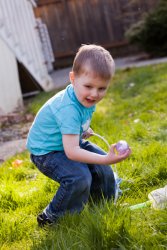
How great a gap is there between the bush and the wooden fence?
1965mm

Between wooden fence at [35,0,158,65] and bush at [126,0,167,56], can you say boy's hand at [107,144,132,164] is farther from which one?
wooden fence at [35,0,158,65]

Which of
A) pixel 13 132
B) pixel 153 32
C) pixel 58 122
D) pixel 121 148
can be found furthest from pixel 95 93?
pixel 153 32

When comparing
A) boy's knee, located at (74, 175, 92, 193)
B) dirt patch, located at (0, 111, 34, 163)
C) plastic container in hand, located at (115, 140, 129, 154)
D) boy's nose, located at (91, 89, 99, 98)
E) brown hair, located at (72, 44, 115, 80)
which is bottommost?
dirt patch, located at (0, 111, 34, 163)

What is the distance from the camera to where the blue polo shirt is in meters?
2.70

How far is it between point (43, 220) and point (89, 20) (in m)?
11.5

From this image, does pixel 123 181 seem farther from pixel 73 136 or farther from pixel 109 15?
pixel 109 15

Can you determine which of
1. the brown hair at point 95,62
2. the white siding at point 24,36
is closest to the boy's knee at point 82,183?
the brown hair at point 95,62

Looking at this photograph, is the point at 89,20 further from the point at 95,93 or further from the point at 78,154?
the point at 78,154

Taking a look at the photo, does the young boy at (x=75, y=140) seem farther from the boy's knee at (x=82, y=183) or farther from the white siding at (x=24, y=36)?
the white siding at (x=24, y=36)

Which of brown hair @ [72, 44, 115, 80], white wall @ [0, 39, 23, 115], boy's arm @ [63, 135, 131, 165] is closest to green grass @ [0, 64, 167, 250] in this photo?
boy's arm @ [63, 135, 131, 165]

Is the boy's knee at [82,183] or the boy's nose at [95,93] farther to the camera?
the boy's knee at [82,183]

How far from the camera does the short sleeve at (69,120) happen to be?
2664mm

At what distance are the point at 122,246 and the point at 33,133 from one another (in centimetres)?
105

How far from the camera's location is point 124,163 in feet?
11.8
